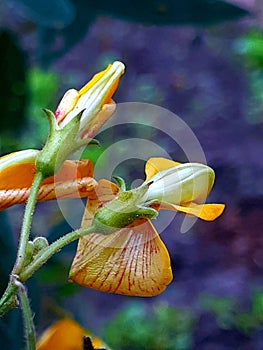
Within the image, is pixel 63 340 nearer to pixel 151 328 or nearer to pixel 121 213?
pixel 121 213

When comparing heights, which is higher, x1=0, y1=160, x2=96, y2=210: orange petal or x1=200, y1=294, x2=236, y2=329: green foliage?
x1=0, y1=160, x2=96, y2=210: orange petal

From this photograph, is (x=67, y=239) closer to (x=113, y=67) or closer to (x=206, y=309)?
(x=113, y=67)

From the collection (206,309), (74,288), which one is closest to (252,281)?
(206,309)

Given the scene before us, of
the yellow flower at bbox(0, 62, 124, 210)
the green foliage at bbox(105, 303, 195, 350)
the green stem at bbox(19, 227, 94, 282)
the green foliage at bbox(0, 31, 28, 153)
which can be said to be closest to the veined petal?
the yellow flower at bbox(0, 62, 124, 210)

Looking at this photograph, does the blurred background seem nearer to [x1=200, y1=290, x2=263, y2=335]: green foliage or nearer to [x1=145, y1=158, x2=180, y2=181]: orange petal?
[x1=200, y1=290, x2=263, y2=335]: green foliage

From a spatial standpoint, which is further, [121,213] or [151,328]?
[151,328]

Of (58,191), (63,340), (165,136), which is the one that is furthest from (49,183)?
(165,136)

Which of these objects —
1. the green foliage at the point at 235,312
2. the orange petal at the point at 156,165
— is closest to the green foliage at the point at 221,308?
the green foliage at the point at 235,312
